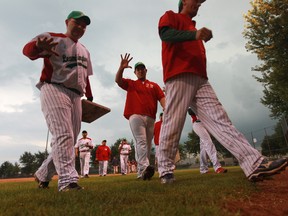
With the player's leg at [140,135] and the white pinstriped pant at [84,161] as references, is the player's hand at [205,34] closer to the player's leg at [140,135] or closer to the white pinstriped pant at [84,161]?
the player's leg at [140,135]

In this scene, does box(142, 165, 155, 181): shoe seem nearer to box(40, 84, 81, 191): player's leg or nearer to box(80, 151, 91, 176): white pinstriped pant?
box(40, 84, 81, 191): player's leg

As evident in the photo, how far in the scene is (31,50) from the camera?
11.7 feet

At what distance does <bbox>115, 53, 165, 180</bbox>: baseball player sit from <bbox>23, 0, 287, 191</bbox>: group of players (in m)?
2.04

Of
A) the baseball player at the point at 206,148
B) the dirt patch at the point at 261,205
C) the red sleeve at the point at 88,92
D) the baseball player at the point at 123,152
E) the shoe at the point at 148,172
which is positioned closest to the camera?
the dirt patch at the point at 261,205

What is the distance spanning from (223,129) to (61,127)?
6.71 ft

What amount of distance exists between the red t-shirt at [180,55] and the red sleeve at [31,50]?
5.31 ft

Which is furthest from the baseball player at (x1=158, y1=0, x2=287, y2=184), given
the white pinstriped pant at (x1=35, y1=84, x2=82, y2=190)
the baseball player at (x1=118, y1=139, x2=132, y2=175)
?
the baseball player at (x1=118, y1=139, x2=132, y2=175)

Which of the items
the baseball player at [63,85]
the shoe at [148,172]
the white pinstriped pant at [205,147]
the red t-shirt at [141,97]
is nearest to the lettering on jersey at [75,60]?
the baseball player at [63,85]

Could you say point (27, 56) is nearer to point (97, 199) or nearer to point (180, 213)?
point (97, 199)

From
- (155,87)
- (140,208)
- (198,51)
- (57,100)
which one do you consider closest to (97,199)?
(140,208)

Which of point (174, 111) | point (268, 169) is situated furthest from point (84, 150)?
point (268, 169)

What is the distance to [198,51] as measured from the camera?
3893mm

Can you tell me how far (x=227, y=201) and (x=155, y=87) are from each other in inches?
171

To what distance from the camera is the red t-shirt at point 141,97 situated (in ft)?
20.7
